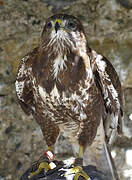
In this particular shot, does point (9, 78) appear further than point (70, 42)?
Yes

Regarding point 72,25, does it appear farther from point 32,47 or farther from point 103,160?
point 103,160

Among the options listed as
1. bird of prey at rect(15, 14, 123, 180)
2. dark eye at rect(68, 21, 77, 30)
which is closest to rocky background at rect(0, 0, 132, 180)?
bird of prey at rect(15, 14, 123, 180)

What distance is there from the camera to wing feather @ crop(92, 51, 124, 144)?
2.91 m

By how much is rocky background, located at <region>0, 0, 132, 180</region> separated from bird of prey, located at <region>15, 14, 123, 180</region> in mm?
383

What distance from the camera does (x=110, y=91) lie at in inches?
118

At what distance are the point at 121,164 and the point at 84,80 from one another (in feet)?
3.45

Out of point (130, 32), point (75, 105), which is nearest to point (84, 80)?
point (75, 105)

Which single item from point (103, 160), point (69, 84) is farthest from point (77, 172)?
point (103, 160)

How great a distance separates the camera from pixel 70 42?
280cm

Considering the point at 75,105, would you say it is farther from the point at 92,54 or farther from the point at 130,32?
the point at 130,32

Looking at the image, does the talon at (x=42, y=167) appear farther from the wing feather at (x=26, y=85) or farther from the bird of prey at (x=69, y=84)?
the wing feather at (x=26, y=85)

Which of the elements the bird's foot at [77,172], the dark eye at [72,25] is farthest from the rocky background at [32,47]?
the bird's foot at [77,172]

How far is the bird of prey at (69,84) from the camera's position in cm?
281

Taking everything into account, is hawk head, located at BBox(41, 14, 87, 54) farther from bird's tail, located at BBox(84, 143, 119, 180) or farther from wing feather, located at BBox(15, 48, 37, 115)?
bird's tail, located at BBox(84, 143, 119, 180)
